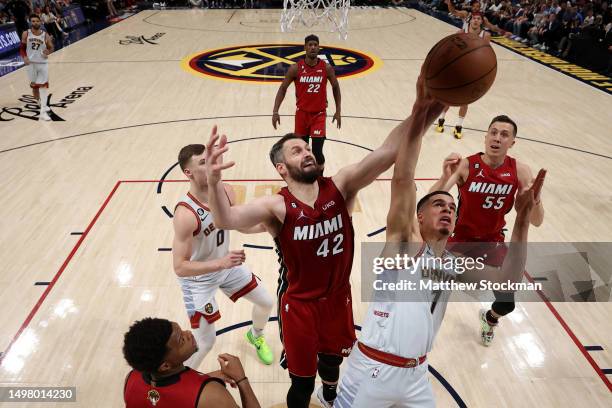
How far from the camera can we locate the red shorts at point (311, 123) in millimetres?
6523

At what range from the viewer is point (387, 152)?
260 cm

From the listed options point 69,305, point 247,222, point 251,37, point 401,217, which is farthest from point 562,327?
point 251,37

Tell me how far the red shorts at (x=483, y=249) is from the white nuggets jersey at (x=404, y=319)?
1601 millimetres

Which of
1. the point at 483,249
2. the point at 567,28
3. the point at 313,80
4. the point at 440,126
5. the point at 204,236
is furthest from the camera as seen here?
the point at 567,28

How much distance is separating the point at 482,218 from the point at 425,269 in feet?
5.67

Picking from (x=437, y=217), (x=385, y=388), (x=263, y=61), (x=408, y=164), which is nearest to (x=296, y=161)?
(x=408, y=164)

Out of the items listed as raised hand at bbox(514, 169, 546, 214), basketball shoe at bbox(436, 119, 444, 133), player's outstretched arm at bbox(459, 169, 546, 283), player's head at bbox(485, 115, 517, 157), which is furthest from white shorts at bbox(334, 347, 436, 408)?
basketball shoe at bbox(436, 119, 444, 133)

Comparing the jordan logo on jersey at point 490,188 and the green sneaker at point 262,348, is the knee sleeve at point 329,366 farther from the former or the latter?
the jordan logo on jersey at point 490,188

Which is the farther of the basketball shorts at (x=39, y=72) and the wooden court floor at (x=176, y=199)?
the basketball shorts at (x=39, y=72)

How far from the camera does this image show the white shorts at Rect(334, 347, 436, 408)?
2428 mm

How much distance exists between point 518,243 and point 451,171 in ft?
2.52

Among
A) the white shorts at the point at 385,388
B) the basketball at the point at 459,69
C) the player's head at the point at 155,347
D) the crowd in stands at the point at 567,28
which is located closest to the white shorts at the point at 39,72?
the player's head at the point at 155,347

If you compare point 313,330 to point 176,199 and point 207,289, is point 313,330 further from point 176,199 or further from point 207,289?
point 176,199

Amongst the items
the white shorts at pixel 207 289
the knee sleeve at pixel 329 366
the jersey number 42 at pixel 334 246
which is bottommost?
the knee sleeve at pixel 329 366
